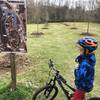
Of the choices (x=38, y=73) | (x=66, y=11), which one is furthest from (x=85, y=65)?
(x=66, y=11)

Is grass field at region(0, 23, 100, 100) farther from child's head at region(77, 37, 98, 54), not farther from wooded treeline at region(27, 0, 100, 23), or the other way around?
wooded treeline at region(27, 0, 100, 23)

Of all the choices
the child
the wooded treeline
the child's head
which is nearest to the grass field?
the child

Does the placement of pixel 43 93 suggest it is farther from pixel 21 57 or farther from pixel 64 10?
pixel 64 10

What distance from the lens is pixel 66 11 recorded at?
2884 centimetres

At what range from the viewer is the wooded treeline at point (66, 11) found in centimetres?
2490

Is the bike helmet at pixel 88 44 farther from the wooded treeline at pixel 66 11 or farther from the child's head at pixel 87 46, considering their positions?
the wooded treeline at pixel 66 11

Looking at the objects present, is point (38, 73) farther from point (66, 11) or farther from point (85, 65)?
point (66, 11)

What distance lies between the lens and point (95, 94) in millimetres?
6629

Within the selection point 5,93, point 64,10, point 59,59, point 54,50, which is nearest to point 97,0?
point 64,10

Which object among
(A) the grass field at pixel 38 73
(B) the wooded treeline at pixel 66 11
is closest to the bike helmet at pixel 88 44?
(A) the grass field at pixel 38 73

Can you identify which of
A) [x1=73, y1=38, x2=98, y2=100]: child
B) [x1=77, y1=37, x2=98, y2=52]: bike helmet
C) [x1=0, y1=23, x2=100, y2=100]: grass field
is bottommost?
[x1=0, y1=23, x2=100, y2=100]: grass field

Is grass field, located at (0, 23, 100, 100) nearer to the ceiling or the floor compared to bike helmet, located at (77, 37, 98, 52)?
nearer to the floor

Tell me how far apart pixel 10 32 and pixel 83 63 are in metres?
1.73

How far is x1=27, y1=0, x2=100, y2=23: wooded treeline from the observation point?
2490 centimetres
